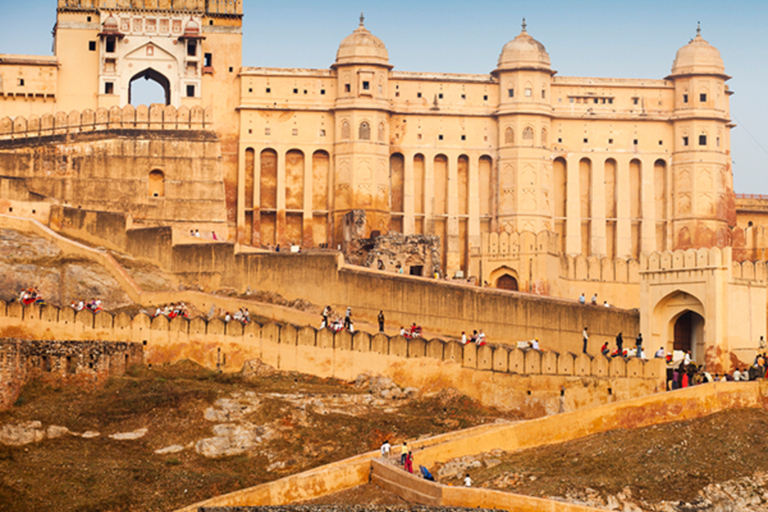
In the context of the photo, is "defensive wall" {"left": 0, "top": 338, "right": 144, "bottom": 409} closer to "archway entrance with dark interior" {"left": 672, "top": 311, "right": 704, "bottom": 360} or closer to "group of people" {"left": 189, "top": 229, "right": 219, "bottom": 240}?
"group of people" {"left": 189, "top": 229, "right": 219, "bottom": 240}

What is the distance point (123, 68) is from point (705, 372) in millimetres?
28757

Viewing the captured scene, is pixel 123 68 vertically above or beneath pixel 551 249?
above

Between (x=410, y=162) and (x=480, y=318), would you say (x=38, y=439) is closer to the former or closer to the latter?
(x=480, y=318)

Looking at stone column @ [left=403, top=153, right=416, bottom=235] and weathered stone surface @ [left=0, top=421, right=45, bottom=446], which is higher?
stone column @ [left=403, top=153, right=416, bottom=235]

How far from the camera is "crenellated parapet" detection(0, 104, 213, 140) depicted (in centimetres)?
4684

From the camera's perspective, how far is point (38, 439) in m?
26.2

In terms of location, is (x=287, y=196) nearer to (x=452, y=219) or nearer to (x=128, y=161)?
(x=452, y=219)

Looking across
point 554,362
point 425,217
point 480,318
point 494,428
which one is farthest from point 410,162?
point 494,428

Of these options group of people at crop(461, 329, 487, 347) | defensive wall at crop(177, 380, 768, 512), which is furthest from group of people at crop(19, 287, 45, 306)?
group of people at crop(461, 329, 487, 347)

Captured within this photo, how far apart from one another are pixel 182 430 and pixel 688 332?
1509 cm

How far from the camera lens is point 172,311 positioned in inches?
1305

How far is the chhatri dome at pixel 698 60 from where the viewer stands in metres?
52.7

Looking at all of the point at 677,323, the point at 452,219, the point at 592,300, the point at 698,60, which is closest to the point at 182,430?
the point at 677,323

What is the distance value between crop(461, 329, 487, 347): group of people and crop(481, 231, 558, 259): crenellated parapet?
23.5 ft
